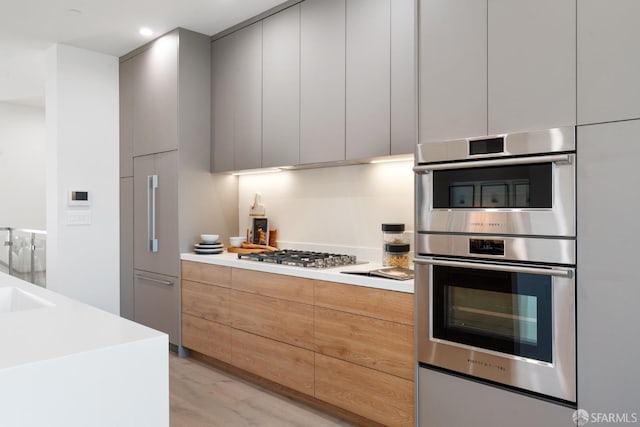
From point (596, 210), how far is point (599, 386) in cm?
64

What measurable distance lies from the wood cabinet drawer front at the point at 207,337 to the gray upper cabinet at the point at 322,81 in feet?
4.53

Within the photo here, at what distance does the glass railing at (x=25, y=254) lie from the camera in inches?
189

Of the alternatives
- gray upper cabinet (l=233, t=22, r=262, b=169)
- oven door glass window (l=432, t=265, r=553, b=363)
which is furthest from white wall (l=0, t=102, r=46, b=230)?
oven door glass window (l=432, t=265, r=553, b=363)

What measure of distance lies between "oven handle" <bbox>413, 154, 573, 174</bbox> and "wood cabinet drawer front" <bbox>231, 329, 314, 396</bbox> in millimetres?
1311

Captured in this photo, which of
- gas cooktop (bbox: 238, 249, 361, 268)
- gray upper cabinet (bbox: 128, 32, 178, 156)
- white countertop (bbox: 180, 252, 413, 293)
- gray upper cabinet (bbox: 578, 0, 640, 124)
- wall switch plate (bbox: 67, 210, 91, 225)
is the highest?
gray upper cabinet (bbox: 128, 32, 178, 156)

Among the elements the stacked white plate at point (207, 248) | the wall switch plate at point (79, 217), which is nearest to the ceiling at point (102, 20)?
the wall switch plate at point (79, 217)

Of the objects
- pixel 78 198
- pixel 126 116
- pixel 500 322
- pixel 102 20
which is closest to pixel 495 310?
pixel 500 322

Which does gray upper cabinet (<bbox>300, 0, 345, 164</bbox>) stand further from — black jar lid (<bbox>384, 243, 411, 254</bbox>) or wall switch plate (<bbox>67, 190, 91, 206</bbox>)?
wall switch plate (<bbox>67, 190, 91, 206</bbox>)

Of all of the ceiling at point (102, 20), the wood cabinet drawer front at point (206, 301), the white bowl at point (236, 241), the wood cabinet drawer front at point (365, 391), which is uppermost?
the ceiling at point (102, 20)

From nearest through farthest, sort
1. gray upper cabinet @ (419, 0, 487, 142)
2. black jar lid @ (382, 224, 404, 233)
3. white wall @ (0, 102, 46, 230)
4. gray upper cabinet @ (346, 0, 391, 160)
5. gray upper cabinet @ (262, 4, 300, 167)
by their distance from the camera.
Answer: gray upper cabinet @ (419, 0, 487, 142) < gray upper cabinet @ (346, 0, 391, 160) < black jar lid @ (382, 224, 404, 233) < gray upper cabinet @ (262, 4, 300, 167) < white wall @ (0, 102, 46, 230)

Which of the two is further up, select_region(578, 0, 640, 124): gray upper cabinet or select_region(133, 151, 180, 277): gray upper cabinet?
select_region(578, 0, 640, 124): gray upper cabinet

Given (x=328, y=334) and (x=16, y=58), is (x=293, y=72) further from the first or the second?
(x=16, y=58)

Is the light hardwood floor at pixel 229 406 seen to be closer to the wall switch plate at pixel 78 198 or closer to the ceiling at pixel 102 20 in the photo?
the wall switch plate at pixel 78 198

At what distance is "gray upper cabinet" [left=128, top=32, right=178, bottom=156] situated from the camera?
3.76m
